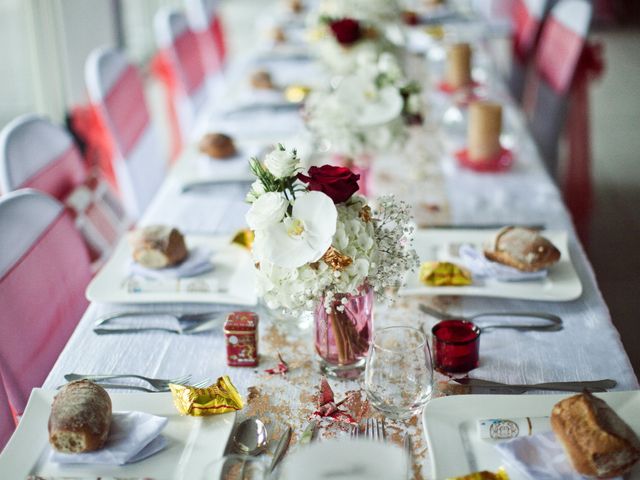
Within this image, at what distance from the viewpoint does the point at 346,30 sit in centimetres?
252

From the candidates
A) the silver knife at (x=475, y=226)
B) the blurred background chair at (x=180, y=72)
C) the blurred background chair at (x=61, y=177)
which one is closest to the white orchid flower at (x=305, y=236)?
the silver knife at (x=475, y=226)

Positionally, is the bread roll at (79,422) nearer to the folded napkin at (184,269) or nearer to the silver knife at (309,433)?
the silver knife at (309,433)

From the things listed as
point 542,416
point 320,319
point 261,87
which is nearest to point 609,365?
point 542,416

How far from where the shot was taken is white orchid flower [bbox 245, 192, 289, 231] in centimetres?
123

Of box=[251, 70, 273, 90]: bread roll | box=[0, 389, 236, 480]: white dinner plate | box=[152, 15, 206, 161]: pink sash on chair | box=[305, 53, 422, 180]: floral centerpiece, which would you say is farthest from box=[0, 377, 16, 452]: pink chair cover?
box=[152, 15, 206, 161]: pink sash on chair

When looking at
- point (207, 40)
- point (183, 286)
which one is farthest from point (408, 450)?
point (207, 40)

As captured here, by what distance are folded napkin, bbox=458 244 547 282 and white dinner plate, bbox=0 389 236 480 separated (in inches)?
26.1

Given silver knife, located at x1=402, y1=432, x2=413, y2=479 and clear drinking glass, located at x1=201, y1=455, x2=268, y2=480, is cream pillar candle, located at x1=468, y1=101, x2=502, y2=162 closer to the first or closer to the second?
silver knife, located at x1=402, y1=432, x2=413, y2=479

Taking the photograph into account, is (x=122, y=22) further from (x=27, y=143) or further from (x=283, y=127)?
(x=27, y=143)

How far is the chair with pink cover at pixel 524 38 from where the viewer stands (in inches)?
165

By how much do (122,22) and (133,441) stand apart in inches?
197

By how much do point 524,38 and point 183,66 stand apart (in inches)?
68.5

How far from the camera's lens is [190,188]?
2264 mm

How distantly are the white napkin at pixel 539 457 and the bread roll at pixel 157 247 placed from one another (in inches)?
33.2
